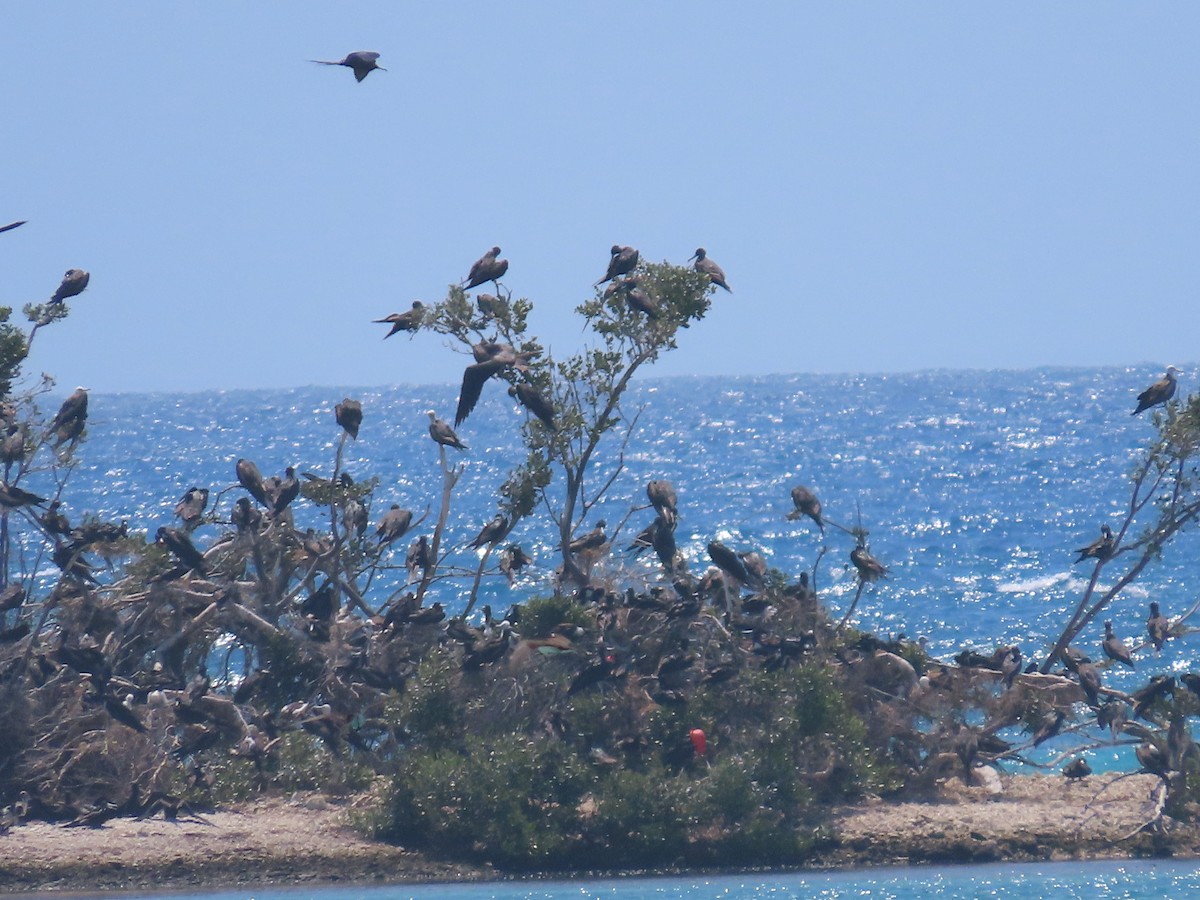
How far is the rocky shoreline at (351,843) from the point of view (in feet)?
41.7

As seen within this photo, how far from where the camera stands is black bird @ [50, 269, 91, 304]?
15234 millimetres

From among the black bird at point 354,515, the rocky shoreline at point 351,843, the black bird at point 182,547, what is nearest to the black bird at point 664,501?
the black bird at point 354,515

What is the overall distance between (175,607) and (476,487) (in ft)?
94.7

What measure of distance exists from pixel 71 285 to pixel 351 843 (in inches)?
222

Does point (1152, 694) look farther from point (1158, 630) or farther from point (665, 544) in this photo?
point (665, 544)

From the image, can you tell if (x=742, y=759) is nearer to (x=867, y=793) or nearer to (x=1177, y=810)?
(x=867, y=793)

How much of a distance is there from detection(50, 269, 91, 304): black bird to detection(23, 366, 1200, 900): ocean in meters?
2.22

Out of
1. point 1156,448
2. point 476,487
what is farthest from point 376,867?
point 476,487

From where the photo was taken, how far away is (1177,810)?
14133mm

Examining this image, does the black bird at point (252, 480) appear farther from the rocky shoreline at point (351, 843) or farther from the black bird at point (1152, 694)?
the black bird at point (1152, 694)

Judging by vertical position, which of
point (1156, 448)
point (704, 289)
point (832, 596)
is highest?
point (704, 289)

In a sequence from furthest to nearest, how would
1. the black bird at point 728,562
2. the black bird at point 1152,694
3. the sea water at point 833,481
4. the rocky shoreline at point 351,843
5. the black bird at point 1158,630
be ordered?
the sea water at point 833,481 → the black bird at point 1158,630 → the black bird at point 728,562 → the black bird at point 1152,694 → the rocky shoreline at point 351,843

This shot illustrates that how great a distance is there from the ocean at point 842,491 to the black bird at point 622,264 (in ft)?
3.80

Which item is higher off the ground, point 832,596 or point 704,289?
point 704,289
